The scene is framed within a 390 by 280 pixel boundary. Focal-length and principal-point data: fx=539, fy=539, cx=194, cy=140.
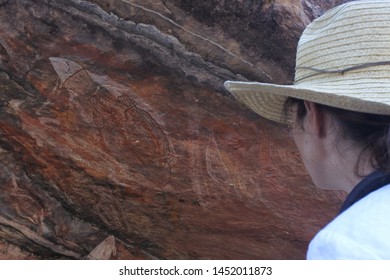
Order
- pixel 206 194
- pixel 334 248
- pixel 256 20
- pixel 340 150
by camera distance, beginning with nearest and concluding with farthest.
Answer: pixel 334 248 → pixel 340 150 → pixel 256 20 → pixel 206 194

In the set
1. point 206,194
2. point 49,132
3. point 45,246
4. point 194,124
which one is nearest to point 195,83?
point 194,124

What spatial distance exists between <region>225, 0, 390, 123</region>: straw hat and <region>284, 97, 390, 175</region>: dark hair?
3cm

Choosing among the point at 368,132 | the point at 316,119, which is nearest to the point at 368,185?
the point at 368,132

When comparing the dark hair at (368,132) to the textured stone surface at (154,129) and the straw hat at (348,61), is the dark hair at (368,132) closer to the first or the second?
the straw hat at (348,61)

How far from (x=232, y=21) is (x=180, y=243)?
3.76ft

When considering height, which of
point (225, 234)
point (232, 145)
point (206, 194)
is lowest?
point (225, 234)

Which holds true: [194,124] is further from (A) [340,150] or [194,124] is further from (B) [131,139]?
(A) [340,150]

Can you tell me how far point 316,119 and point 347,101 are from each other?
0.13 meters

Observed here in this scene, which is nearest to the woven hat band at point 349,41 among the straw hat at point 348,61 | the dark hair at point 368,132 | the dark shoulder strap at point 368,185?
the straw hat at point 348,61

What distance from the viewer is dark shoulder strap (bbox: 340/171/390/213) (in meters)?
1.14

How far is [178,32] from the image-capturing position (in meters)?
2.40

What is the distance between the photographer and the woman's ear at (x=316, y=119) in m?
1.34

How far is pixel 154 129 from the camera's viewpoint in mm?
2475

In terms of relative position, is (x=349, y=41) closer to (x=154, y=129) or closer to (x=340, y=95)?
(x=340, y=95)
